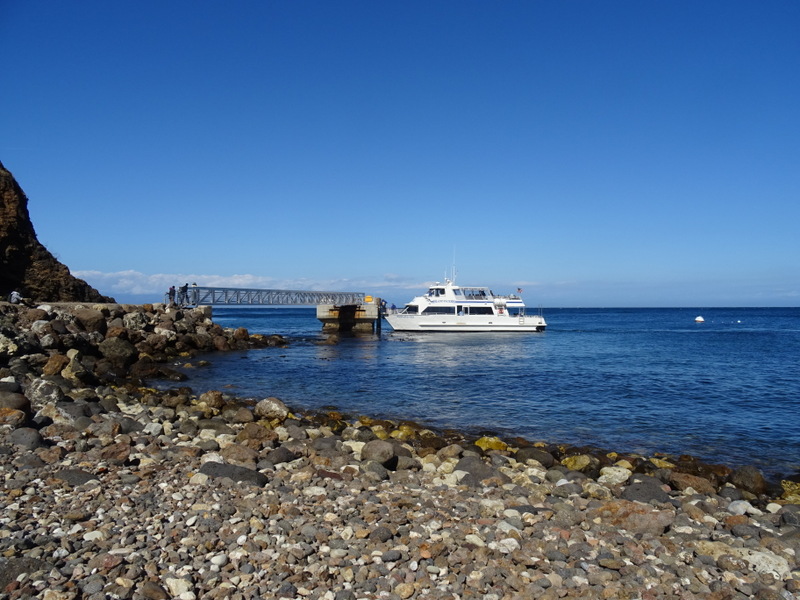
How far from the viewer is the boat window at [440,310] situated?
46.4m

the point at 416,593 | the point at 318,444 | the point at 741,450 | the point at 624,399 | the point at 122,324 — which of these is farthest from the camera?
the point at 122,324

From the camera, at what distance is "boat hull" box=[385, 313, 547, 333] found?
46.1 m

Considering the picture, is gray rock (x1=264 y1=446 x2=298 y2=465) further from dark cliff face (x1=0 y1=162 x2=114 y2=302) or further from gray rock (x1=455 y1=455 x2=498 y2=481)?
dark cliff face (x1=0 y1=162 x2=114 y2=302)

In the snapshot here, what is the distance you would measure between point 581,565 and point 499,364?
69.7ft

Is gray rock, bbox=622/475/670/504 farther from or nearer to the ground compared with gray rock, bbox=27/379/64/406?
nearer to the ground

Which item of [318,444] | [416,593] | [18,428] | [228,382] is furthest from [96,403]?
[416,593]

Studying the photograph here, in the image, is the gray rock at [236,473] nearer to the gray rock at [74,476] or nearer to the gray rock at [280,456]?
the gray rock at [280,456]

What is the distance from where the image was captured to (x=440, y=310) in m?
46.6

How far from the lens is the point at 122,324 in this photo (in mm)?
25875

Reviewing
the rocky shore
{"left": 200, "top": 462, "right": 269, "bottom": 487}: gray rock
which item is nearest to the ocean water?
the rocky shore

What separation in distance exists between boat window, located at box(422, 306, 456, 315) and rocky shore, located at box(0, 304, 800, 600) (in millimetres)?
35216

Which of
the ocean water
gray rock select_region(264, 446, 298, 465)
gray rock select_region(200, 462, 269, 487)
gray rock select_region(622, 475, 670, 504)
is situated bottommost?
the ocean water

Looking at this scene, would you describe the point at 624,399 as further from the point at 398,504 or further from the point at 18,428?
the point at 18,428

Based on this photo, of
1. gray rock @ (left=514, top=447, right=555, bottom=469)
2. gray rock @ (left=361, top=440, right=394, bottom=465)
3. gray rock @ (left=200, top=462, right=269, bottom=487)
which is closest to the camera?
gray rock @ (left=200, top=462, right=269, bottom=487)
